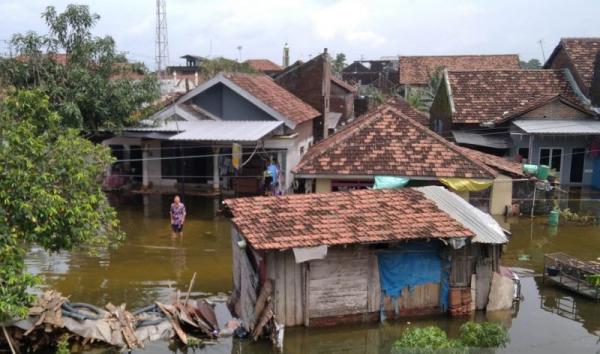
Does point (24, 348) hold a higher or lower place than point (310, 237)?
lower

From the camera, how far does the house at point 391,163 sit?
17.7m

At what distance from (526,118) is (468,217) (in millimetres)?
15835

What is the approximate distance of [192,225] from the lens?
777 inches

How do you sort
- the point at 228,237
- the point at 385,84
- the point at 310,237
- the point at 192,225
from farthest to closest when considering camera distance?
the point at 385,84 < the point at 192,225 < the point at 228,237 < the point at 310,237

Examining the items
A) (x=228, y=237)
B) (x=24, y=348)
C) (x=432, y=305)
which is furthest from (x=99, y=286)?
(x=432, y=305)

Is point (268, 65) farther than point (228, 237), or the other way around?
point (268, 65)

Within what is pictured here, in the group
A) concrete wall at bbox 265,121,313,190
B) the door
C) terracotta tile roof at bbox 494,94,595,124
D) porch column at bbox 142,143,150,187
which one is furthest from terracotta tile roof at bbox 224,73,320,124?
the door

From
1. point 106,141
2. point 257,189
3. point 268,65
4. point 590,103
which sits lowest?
point 257,189

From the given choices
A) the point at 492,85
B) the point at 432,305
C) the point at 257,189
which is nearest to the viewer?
the point at 432,305

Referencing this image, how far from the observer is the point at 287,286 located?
11000mm

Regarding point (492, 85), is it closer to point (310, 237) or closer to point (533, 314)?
point (533, 314)

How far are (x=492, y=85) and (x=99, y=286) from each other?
2247 cm

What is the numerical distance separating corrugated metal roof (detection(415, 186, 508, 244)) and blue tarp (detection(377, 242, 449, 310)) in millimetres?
825

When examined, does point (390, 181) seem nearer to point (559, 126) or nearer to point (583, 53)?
point (559, 126)
